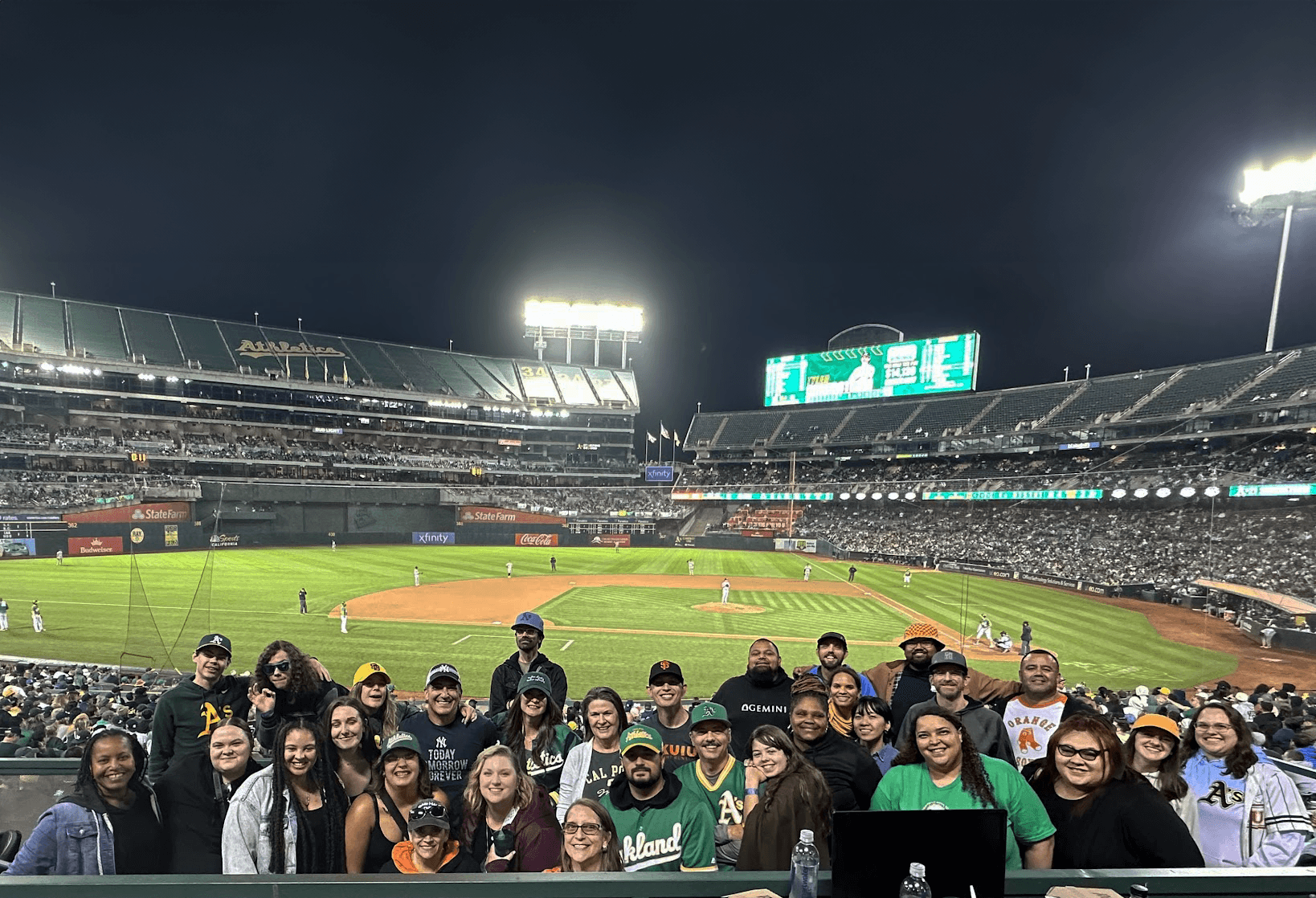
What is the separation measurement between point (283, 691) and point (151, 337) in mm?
72939

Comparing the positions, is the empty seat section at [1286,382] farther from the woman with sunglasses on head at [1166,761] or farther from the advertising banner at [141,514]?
the advertising banner at [141,514]

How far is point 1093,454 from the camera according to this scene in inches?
2045

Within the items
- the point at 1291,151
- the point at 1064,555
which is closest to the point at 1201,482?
the point at 1064,555

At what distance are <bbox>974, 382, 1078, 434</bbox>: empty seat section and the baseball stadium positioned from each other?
17.9 inches

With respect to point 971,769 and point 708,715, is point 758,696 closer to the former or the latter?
point 708,715

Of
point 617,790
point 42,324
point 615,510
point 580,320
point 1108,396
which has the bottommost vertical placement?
point 615,510

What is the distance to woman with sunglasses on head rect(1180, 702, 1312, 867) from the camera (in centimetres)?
434

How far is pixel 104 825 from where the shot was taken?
12.3 feet

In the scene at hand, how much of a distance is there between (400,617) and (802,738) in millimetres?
23094

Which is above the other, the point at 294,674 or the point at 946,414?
the point at 946,414

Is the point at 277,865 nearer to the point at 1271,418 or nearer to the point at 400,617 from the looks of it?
the point at 400,617

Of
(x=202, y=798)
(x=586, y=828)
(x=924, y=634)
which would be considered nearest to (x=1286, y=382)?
(x=924, y=634)

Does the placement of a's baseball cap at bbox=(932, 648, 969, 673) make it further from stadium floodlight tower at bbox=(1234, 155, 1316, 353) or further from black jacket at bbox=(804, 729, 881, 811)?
stadium floodlight tower at bbox=(1234, 155, 1316, 353)

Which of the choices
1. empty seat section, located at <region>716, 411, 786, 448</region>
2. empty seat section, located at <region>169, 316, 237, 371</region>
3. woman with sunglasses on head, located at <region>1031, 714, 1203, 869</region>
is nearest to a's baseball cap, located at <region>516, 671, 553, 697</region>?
woman with sunglasses on head, located at <region>1031, 714, 1203, 869</region>
